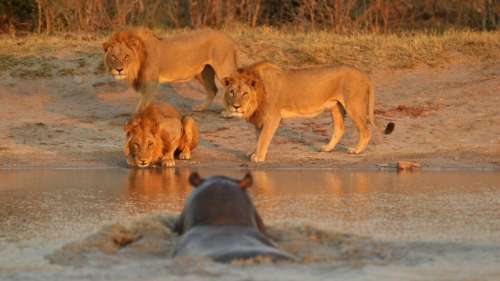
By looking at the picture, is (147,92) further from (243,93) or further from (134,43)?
(243,93)

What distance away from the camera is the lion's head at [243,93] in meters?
12.8

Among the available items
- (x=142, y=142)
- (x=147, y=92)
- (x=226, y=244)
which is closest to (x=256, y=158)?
(x=142, y=142)

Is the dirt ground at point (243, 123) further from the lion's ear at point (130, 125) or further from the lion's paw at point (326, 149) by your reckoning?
the lion's ear at point (130, 125)

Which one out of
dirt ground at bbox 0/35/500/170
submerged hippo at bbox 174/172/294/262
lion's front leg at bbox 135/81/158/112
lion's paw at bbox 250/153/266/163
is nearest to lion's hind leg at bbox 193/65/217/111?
dirt ground at bbox 0/35/500/170

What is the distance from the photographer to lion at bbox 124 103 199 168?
12.5 m

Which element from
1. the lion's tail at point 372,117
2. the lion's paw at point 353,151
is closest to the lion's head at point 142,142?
the lion's paw at point 353,151

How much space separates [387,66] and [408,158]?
Result: 3.97m

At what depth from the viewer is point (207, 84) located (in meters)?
15.6

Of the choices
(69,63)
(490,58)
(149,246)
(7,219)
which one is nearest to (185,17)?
(69,63)

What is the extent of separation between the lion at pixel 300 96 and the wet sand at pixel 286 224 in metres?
0.93

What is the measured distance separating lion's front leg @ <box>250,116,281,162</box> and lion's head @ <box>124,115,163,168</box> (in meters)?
0.96

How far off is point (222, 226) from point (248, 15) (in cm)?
1417

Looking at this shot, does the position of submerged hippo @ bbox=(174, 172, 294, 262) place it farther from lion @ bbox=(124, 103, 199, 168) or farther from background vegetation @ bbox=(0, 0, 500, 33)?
background vegetation @ bbox=(0, 0, 500, 33)

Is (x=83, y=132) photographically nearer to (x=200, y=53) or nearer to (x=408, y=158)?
(x=200, y=53)
